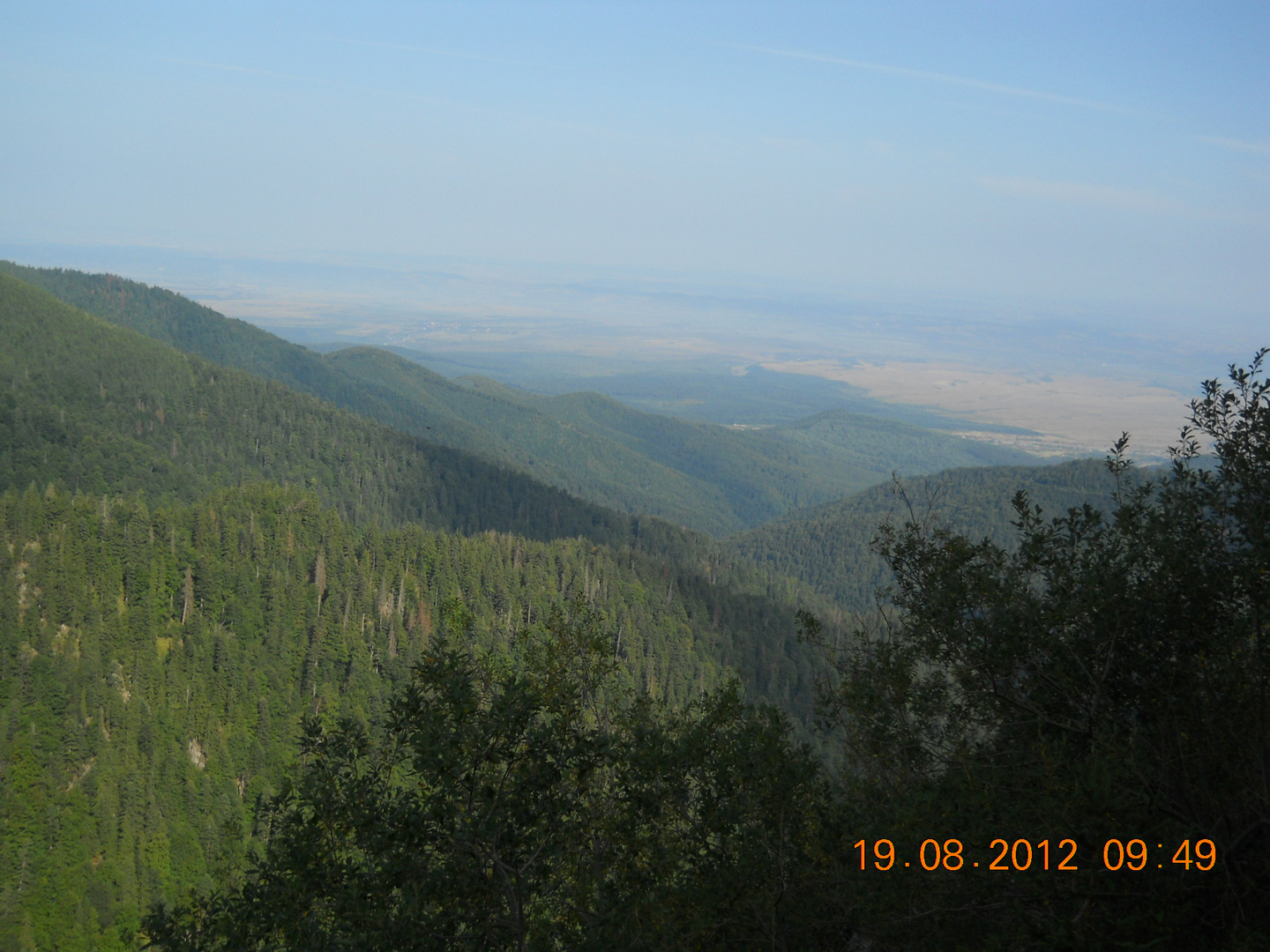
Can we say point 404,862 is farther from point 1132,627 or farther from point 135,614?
point 135,614

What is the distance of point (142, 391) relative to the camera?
174 metres

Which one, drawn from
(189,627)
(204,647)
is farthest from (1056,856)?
(189,627)

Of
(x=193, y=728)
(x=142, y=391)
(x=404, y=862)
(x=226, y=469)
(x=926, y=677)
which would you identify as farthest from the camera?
(x=142, y=391)

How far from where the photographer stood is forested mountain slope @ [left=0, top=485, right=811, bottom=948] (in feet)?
207

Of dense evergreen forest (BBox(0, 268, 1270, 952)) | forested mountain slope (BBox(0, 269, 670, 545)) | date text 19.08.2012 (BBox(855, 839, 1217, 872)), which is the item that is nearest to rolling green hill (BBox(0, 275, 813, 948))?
forested mountain slope (BBox(0, 269, 670, 545))

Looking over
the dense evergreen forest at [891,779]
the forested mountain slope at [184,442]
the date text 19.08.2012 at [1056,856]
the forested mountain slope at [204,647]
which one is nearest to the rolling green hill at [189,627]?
the forested mountain slope at [204,647]

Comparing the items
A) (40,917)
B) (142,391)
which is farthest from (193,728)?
(142,391)

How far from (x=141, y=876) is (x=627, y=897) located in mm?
70265

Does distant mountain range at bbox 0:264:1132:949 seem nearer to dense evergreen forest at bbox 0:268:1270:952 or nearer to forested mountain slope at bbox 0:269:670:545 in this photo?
forested mountain slope at bbox 0:269:670:545

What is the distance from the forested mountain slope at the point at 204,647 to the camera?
207 ft

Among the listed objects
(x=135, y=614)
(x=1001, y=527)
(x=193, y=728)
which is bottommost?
(x=193, y=728)

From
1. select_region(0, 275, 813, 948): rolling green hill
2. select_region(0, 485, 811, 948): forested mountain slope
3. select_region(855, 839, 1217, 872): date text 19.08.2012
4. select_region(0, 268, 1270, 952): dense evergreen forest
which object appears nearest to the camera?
select_region(855, 839, 1217, 872): date text 19.08.2012

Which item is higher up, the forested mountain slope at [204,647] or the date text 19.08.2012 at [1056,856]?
the date text 19.08.2012 at [1056,856]

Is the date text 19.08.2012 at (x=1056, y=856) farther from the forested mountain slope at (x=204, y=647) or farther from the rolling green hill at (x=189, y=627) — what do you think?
the forested mountain slope at (x=204, y=647)
